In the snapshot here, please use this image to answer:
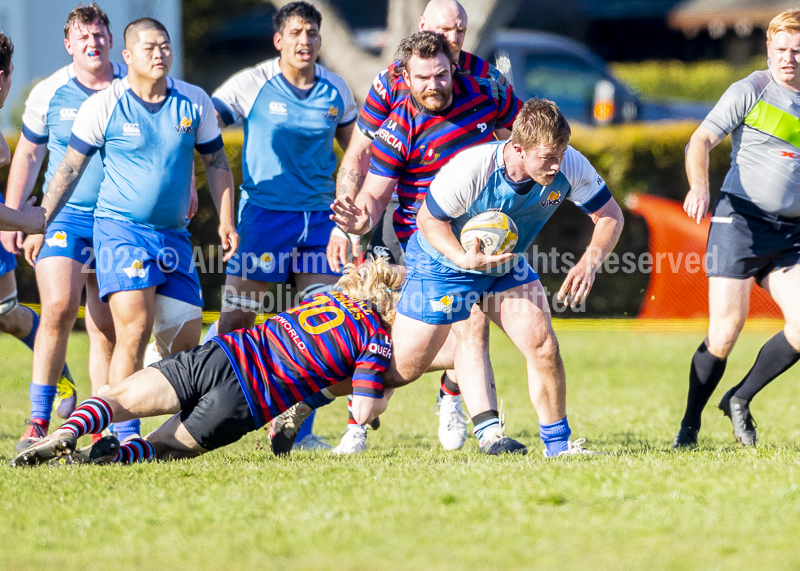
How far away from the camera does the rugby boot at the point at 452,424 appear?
6081 mm

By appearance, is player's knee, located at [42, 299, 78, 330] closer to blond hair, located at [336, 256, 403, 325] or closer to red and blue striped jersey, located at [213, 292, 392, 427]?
red and blue striped jersey, located at [213, 292, 392, 427]

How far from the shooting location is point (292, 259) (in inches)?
261

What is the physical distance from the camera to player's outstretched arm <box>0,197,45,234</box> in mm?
5188

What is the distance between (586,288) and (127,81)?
2972mm

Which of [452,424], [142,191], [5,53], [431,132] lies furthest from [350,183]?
[5,53]

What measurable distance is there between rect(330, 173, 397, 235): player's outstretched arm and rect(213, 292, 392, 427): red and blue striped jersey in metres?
0.47

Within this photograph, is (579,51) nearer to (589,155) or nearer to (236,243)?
(589,155)

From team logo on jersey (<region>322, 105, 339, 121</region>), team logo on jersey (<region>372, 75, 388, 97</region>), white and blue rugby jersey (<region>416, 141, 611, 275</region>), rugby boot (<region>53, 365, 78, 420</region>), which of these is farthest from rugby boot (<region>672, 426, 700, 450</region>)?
rugby boot (<region>53, 365, 78, 420</region>)

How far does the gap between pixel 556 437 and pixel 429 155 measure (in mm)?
1690

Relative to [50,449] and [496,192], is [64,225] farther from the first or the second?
[496,192]

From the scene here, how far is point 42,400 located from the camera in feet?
20.4

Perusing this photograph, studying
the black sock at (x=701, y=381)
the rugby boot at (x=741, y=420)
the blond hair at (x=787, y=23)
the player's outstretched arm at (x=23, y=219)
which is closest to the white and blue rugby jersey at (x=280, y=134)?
the player's outstretched arm at (x=23, y=219)

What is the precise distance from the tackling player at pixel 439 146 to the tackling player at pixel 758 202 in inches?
45.3

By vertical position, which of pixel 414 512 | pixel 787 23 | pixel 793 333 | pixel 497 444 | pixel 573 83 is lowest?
pixel 497 444
